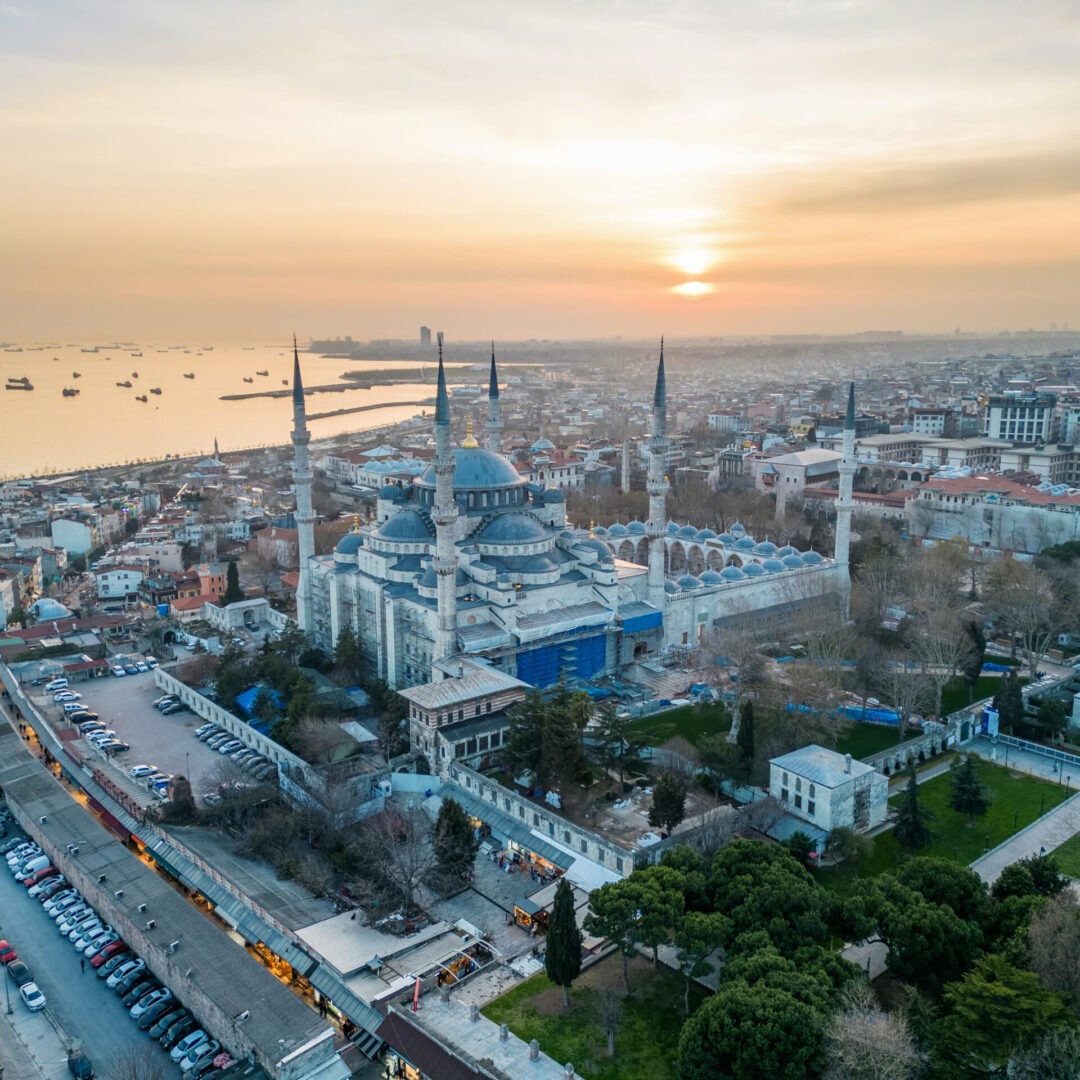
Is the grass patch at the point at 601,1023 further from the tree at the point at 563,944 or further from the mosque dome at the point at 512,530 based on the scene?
the mosque dome at the point at 512,530

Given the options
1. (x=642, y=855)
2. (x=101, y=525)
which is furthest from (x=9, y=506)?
(x=642, y=855)

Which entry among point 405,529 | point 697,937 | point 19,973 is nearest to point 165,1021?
Answer: point 19,973

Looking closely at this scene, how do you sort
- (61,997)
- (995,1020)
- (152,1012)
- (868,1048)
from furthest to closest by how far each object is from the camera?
(61,997) → (152,1012) → (995,1020) → (868,1048)

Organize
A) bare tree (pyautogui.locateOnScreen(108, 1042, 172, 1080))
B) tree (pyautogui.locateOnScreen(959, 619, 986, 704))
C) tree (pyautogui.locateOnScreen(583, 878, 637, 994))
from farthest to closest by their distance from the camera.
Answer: tree (pyautogui.locateOnScreen(959, 619, 986, 704)), tree (pyautogui.locateOnScreen(583, 878, 637, 994)), bare tree (pyautogui.locateOnScreen(108, 1042, 172, 1080))

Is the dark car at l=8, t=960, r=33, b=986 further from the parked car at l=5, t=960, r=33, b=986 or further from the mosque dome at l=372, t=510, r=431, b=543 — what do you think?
the mosque dome at l=372, t=510, r=431, b=543

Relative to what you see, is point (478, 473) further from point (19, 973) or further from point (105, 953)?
point (19, 973)

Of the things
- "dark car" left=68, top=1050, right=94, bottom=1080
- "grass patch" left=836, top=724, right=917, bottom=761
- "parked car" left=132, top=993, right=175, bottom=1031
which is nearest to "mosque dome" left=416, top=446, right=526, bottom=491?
"grass patch" left=836, top=724, right=917, bottom=761

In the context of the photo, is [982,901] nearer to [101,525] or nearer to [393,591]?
[393,591]
